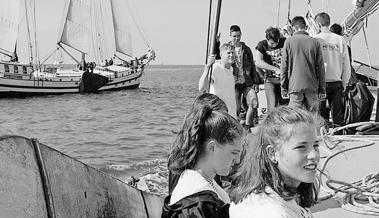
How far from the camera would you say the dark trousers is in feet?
25.2

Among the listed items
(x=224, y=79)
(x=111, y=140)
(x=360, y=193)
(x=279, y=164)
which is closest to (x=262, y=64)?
(x=224, y=79)

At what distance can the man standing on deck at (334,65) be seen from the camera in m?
7.45

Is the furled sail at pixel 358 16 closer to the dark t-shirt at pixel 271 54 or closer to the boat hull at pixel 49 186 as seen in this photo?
the dark t-shirt at pixel 271 54

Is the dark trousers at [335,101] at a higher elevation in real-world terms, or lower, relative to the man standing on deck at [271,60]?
lower

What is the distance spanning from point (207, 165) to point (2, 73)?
171ft

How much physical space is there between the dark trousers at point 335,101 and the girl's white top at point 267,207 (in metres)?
5.68

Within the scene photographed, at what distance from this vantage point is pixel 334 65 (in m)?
7.55

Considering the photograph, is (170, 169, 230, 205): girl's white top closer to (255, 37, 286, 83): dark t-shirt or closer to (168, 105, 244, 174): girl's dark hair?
(168, 105, 244, 174): girl's dark hair

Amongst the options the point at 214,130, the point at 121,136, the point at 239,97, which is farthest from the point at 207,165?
the point at 121,136

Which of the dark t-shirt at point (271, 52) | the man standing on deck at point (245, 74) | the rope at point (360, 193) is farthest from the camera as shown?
the dark t-shirt at point (271, 52)

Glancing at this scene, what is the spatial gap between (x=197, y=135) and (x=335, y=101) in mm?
5339

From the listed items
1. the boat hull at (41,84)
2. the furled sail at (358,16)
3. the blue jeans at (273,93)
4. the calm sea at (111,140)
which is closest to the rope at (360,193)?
the calm sea at (111,140)

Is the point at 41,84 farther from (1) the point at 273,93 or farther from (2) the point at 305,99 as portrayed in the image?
(2) the point at 305,99

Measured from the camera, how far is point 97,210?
7.71 feet
